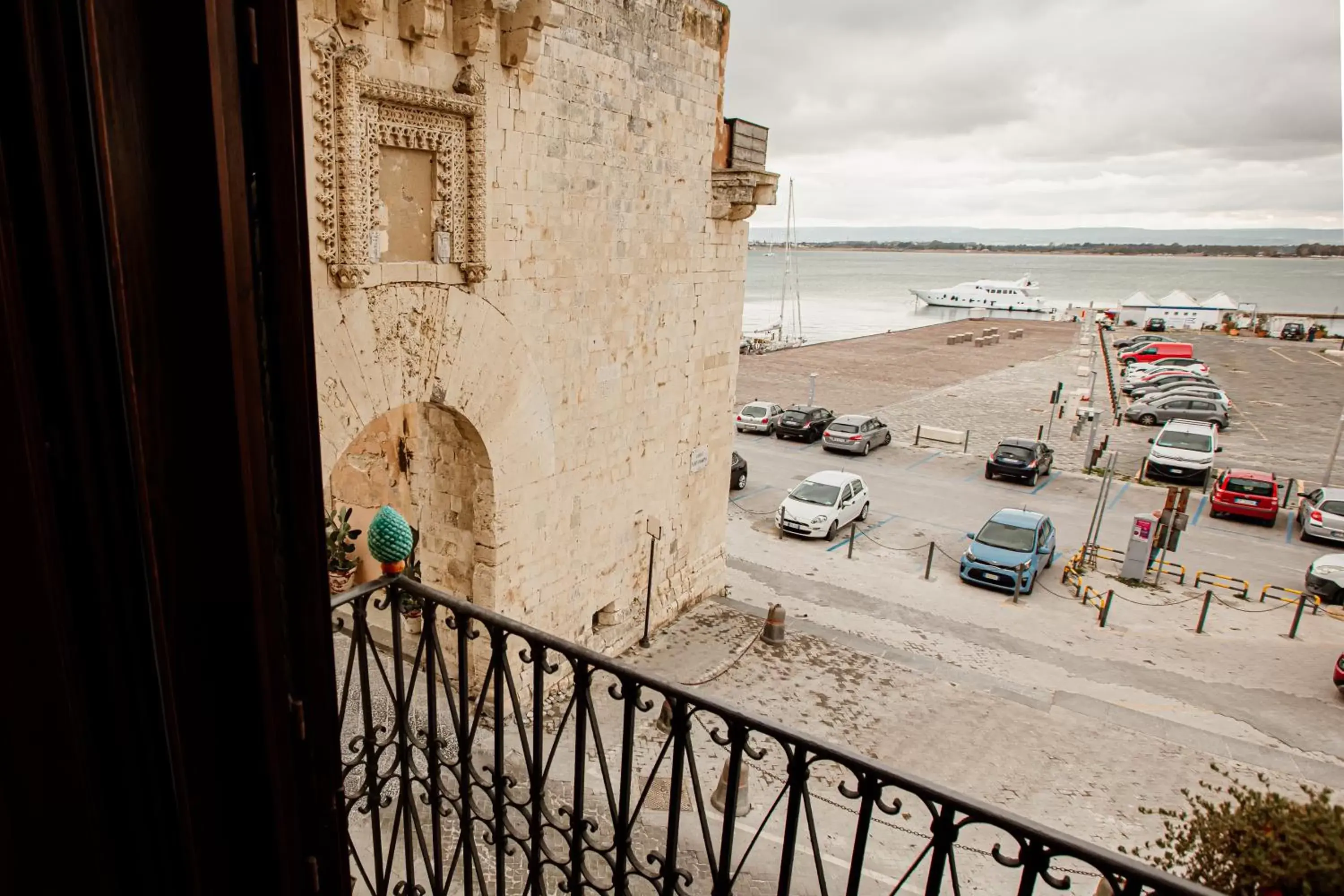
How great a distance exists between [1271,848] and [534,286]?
666 centimetres

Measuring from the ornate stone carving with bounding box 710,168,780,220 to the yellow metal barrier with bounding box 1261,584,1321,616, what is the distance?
10881 mm

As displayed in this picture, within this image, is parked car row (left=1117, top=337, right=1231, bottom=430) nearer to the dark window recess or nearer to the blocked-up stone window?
the dark window recess

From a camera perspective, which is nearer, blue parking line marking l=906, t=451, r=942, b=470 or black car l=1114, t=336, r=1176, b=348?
blue parking line marking l=906, t=451, r=942, b=470

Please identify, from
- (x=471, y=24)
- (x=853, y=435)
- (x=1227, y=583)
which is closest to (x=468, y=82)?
(x=471, y=24)

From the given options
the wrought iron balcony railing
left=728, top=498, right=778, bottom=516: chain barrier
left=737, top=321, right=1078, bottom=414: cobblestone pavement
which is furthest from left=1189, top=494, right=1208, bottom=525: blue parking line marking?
the wrought iron balcony railing

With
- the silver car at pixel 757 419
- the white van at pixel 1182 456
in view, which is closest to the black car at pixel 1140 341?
the white van at pixel 1182 456

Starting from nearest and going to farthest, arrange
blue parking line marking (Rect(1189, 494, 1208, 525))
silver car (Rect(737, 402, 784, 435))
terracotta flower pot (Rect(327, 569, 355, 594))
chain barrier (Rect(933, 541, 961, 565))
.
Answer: terracotta flower pot (Rect(327, 569, 355, 594))
chain barrier (Rect(933, 541, 961, 565))
blue parking line marking (Rect(1189, 494, 1208, 525))
silver car (Rect(737, 402, 784, 435))

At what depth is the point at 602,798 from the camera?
7020 mm

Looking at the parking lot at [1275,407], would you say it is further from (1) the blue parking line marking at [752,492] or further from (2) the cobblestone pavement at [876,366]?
(1) the blue parking line marking at [752,492]

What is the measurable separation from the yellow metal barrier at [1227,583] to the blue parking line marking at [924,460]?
7655 mm

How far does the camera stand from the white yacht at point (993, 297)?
8162cm

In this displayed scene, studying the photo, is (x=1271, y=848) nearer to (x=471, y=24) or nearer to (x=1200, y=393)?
(x=471, y=24)

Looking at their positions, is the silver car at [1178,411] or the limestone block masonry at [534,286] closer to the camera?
the limestone block masonry at [534,286]

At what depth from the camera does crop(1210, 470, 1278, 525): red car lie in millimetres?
17562
